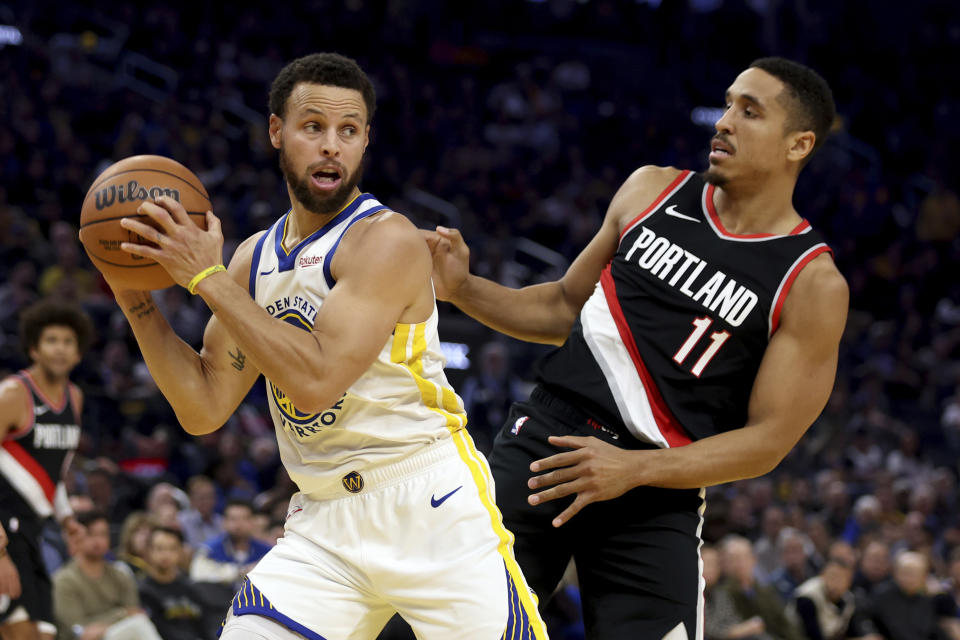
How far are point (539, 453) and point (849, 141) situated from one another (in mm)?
16233

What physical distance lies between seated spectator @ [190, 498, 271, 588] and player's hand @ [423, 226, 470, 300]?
4551mm

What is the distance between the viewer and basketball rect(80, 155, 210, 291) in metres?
2.91

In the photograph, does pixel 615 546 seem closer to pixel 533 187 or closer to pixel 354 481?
pixel 354 481

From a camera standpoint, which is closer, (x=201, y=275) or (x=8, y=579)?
(x=201, y=275)

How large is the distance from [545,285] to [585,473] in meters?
0.95

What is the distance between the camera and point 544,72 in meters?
17.5

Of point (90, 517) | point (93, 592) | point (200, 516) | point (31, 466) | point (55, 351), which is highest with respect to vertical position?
point (55, 351)

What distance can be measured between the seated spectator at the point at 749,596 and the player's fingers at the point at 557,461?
19.7 ft

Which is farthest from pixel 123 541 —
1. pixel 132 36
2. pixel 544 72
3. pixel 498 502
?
pixel 544 72

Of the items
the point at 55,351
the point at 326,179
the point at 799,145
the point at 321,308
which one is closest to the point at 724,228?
the point at 799,145

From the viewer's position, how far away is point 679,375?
11.3ft

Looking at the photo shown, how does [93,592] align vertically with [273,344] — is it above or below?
below

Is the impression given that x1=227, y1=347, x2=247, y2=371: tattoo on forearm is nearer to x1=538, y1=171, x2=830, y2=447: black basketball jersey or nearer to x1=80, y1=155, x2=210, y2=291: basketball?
x1=80, y1=155, x2=210, y2=291: basketball

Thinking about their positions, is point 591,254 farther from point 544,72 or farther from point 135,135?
point 544,72
